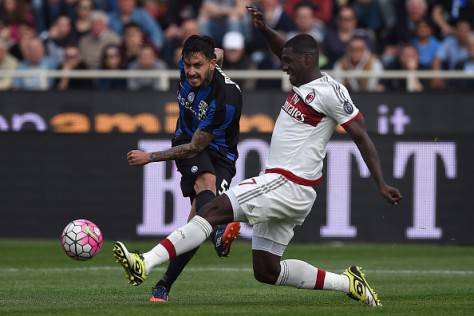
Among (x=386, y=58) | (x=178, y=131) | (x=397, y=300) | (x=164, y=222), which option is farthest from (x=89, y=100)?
(x=397, y=300)

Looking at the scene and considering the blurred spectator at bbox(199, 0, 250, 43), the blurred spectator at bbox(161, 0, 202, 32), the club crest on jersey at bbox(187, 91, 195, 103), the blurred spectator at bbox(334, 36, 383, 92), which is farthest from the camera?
the blurred spectator at bbox(161, 0, 202, 32)

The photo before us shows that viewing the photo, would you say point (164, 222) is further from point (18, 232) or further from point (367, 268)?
point (367, 268)

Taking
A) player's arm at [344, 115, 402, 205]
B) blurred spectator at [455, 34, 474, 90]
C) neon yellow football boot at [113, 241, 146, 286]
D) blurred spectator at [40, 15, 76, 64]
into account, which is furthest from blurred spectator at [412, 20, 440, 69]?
neon yellow football boot at [113, 241, 146, 286]

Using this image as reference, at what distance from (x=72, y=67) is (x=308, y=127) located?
10.7 meters

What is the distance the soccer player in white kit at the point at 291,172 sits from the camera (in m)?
9.02

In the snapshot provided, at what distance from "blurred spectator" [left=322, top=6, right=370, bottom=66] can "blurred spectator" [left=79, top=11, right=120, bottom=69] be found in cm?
359

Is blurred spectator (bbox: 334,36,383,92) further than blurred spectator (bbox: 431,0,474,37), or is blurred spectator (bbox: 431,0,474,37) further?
blurred spectator (bbox: 431,0,474,37)

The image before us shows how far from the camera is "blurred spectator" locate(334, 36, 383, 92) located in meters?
18.5

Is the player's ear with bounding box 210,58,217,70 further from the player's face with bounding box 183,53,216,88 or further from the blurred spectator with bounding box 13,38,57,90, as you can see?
the blurred spectator with bounding box 13,38,57,90

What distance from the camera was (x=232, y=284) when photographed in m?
12.1

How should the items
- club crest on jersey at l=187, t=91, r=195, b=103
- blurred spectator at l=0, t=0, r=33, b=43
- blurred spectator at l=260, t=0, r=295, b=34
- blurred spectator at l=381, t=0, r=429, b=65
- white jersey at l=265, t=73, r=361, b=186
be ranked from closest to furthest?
white jersey at l=265, t=73, r=361, b=186
club crest on jersey at l=187, t=91, r=195, b=103
blurred spectator at l=260, t=0, r=295, b=34
blurred spectator at l=381, t=0, r=429, b=65
blurred spectator at l=0, t=0, r=33, b=43

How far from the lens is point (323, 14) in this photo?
2061 cm

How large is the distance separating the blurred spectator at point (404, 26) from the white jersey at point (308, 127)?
10560mm

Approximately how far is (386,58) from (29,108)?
19.7 ft
